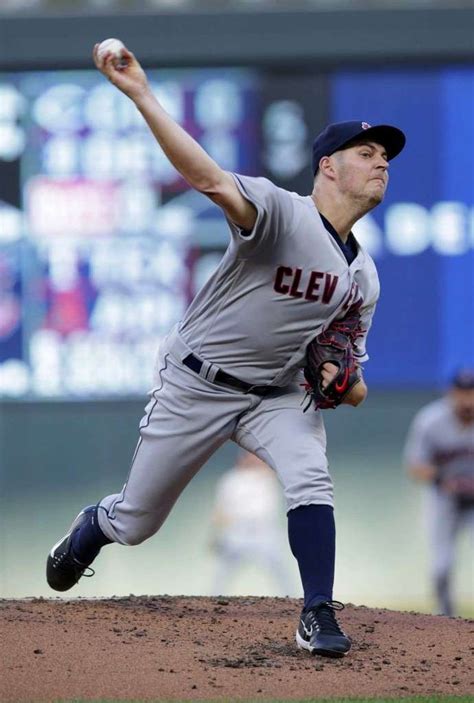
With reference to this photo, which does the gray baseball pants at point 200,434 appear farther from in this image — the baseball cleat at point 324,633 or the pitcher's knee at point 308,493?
the baseball cleat at point 324,633

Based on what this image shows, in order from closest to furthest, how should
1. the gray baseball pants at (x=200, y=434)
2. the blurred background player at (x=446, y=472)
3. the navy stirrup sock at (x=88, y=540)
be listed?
1. the gray baseball pants at (x=200, y=434)
2. the navy stirrup sock at (x=88, y=540)
3. the blurred background player at (x=446, y=472)

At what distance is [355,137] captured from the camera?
380cm

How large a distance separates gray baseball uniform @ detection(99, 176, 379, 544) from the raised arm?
15 cm

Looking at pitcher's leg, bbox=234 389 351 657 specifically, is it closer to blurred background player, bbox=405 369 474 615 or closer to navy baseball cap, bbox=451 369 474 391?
navy baseball cap, bbox=451 369 474 391

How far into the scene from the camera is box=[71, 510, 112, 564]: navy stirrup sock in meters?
4.17

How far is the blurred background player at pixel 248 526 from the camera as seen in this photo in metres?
8.43

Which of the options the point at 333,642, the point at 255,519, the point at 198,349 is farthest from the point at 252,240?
the point at 255,519

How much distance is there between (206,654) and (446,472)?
14.9ft

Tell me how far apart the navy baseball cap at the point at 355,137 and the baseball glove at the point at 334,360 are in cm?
42

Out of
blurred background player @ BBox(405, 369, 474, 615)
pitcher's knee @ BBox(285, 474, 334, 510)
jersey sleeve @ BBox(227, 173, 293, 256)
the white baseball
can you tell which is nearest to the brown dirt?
pitcher's knee @ BBox(285, 474, 334, 510)

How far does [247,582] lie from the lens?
338 inches

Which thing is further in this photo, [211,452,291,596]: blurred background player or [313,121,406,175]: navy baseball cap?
[211,452,291,596]: blurred background player

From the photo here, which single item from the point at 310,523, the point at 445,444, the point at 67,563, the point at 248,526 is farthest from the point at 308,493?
the point at 248,526

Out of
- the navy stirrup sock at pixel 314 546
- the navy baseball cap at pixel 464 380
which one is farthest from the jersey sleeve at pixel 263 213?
the navy baseball cap at pixel 464 380
